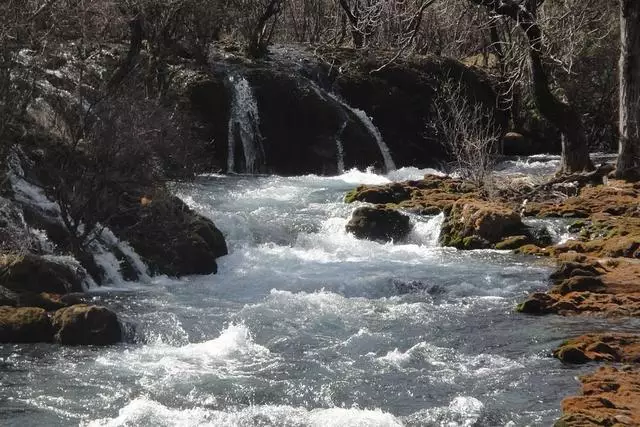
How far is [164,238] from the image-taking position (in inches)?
632

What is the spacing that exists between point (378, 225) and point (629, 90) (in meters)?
6.36

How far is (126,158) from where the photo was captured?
1459cm

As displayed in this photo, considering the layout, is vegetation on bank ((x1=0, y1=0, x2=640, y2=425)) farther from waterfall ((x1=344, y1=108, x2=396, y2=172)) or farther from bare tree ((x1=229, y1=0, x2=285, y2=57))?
waterfall ((x1=344, y1=108, x2=396, y2=172))

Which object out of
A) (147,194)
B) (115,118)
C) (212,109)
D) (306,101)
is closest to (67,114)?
(115,118)

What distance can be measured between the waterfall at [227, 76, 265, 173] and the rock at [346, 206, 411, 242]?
8081mm

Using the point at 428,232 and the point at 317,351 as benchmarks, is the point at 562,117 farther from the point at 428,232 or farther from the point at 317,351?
the point at 317,351

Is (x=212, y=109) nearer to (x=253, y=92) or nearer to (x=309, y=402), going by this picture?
(x=253, y=92)

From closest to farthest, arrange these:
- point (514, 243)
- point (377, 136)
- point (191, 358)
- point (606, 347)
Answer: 1. point (606, 347)
2. point (191, 358)
3. point (514, 243)
4. point (377, 136)

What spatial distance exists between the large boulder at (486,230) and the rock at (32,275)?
7.88 m

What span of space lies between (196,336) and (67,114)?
189 inches

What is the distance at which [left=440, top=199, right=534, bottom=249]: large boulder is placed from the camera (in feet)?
58.7

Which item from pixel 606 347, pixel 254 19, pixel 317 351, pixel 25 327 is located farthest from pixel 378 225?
pixel 254 19

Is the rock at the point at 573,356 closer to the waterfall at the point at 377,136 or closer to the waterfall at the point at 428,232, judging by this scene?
the waterfall at the point at 428,232

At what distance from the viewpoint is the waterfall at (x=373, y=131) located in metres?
28.4
